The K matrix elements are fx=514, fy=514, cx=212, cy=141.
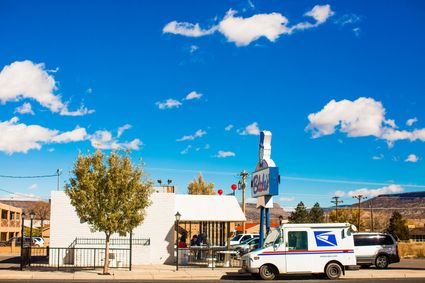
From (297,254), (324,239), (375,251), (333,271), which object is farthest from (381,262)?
(297,254)

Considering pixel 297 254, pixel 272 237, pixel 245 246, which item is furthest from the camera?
pixel 245 246

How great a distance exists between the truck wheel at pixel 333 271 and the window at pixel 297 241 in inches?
51.3

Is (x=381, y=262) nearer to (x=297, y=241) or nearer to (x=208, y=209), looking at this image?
(x=297, y=241)

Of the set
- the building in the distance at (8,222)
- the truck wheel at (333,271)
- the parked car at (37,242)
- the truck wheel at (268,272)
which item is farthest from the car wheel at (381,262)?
the building in the distance at (8,222)

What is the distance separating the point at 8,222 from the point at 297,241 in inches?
2252

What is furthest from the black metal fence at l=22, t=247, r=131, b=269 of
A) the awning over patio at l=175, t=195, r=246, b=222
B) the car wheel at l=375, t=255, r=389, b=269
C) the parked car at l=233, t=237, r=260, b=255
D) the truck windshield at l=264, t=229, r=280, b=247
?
the car wheel at l=375, t=255, r=389, b=269

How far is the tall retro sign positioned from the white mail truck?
14.0 feet

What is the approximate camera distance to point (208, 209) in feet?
107

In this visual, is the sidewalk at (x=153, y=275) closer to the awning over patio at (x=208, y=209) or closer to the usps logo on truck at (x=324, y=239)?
the usps logo on truck at (x=324, y=239)

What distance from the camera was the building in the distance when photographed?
67188 millimetres

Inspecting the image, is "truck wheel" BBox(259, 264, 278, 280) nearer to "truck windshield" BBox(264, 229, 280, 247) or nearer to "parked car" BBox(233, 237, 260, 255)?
"truck windshield" BBox(264, 229, 280, 247)

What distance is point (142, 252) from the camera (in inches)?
1173

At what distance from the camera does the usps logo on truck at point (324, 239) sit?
21781 mm

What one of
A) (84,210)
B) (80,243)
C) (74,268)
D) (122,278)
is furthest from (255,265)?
A: (80,243)
